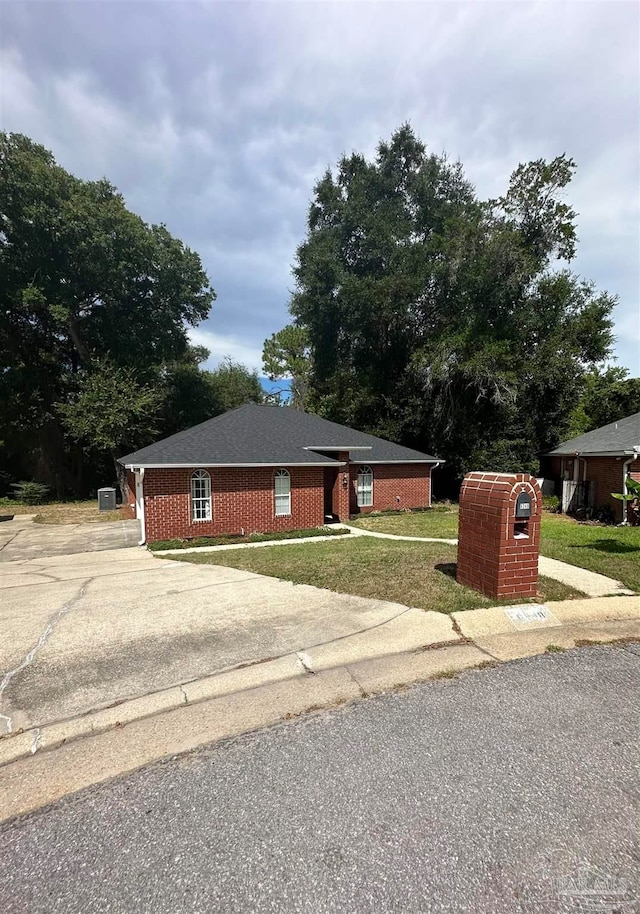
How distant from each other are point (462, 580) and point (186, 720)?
420 cm

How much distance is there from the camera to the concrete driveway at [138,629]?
3.61 meters

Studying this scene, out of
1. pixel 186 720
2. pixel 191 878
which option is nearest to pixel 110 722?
pixel 186 720

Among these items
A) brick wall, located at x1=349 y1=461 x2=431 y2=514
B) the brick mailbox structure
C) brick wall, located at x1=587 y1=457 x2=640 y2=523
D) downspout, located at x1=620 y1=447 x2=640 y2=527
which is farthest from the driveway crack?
brick wall, located at x1=587 y1=457 x2=640 y2=523

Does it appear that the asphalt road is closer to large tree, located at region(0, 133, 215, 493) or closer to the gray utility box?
the gray utility box

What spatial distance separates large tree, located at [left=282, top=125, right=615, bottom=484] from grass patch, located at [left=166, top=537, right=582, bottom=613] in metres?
14.7

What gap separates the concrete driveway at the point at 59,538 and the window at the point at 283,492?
14.8 ft

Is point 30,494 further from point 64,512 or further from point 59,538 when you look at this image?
point 59,538

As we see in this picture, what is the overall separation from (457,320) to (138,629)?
78.3ft

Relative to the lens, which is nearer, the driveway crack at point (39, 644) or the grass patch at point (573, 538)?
the driveway crack at point (39, 644)

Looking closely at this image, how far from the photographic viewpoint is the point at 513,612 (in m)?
4.96

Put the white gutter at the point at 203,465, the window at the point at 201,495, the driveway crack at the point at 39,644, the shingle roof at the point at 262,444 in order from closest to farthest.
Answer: the driveway crack at the point at 39,644, the white gutter at the point at 203,465, the window at the point at 201,495, the shingle roof at the point at 262,444

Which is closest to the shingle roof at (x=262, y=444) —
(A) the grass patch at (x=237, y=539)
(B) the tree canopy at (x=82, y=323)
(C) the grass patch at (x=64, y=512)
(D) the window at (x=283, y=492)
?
(D) the window at (x=283, y=492)

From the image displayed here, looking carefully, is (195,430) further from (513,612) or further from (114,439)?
(513,612)

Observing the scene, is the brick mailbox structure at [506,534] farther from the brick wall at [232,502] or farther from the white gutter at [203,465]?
the brick wall at [232,502]
